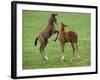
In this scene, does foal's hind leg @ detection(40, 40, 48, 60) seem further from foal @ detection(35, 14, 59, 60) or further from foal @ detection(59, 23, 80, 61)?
foal @ detection(59, 23, 80, 61)

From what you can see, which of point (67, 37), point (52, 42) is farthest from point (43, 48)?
point (67, 37)

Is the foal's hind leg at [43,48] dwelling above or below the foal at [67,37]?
below

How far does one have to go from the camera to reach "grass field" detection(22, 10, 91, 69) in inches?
78.7

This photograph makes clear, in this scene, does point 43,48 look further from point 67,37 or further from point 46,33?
point 67,37

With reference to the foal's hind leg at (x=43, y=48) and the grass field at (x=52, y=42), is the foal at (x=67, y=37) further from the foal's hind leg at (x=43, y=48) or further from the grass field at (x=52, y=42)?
the foal's hind leg at (x=43, y=48)

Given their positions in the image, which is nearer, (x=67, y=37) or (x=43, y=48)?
(x=43, y=48)

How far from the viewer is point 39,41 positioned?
2.05 m

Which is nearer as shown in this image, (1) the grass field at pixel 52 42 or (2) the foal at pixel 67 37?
(1) the grass field at pixel 52 42

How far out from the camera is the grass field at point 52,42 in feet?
6.56

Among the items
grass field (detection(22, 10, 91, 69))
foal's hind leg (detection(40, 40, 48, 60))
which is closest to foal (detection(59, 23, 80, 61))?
grass field (detection(22, 10, 91, 69))

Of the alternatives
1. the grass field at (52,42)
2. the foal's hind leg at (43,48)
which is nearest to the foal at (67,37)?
the grass field at (52,42)

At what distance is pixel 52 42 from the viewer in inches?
82.7
